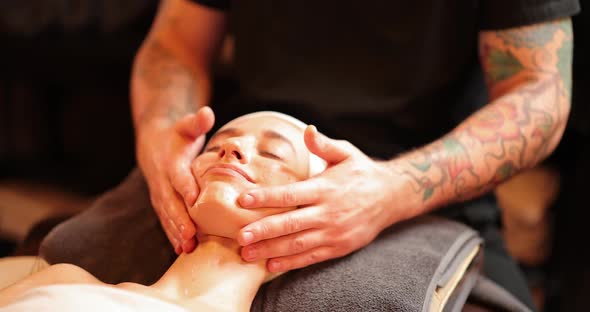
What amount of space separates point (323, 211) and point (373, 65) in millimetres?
446

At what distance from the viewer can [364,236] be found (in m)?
0.89

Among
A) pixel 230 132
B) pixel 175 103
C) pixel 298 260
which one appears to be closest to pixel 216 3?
pixel 175 103

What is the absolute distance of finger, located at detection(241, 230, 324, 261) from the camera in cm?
83

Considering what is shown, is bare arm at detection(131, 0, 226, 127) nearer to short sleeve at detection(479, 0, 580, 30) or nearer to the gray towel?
the gray towel

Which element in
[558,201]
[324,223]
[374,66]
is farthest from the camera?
[558,201]

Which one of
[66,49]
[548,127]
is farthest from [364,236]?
[66,49]

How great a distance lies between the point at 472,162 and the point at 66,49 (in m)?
1.45

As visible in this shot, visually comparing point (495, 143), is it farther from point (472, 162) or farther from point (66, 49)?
point (66, 49)

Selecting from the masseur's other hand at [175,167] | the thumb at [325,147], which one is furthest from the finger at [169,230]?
the thumb at [325,147]

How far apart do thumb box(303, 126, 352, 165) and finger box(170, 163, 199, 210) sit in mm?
188

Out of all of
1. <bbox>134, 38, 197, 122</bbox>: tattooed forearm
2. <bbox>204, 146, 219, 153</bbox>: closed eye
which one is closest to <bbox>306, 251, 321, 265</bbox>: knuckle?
<bbox>204, 146, 219, 153</bbox>: closed eye

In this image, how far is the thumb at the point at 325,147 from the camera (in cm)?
84

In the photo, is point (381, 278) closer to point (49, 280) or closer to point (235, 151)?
point (235, 151)

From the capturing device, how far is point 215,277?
828 millimetres
